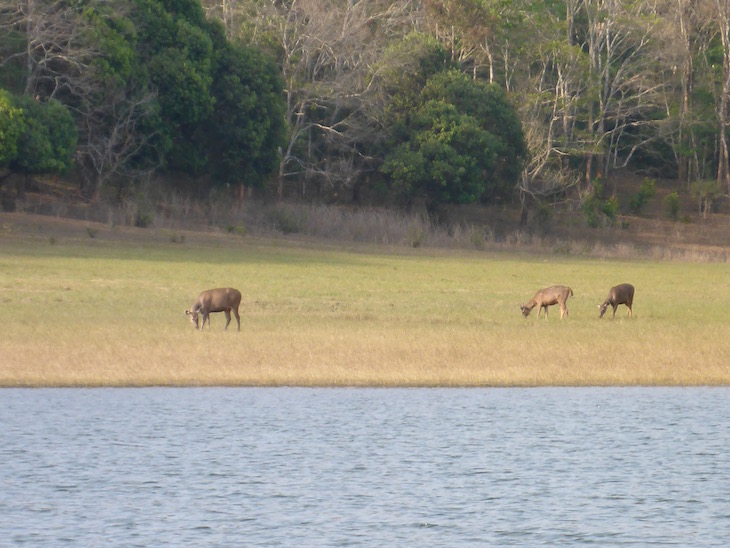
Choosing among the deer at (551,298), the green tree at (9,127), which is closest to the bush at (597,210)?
the green tree at (9,127)

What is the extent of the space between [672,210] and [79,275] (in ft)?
131

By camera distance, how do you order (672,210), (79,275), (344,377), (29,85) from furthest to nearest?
(672,210)
(29,85)
(79,275)
(344,377)

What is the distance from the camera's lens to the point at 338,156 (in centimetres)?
5541

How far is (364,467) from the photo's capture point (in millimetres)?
11734

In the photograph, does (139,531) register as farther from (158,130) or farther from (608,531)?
(158,130)

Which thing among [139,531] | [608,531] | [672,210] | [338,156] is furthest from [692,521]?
[672,210]

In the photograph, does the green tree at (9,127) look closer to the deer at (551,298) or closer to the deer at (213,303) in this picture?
the deer at (213,303)

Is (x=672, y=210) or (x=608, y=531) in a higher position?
(x=672, y=210)

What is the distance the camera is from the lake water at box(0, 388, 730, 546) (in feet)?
31.5

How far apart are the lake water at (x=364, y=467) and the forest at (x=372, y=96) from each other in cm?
2680

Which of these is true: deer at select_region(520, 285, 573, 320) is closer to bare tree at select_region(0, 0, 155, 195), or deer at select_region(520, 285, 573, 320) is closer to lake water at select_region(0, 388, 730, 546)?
lake water at select_region(0, 388, 730, 546)

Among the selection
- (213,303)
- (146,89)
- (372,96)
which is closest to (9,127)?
(146,89)

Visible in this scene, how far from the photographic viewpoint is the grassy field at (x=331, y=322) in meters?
16.8

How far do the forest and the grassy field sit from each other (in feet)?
24.7
